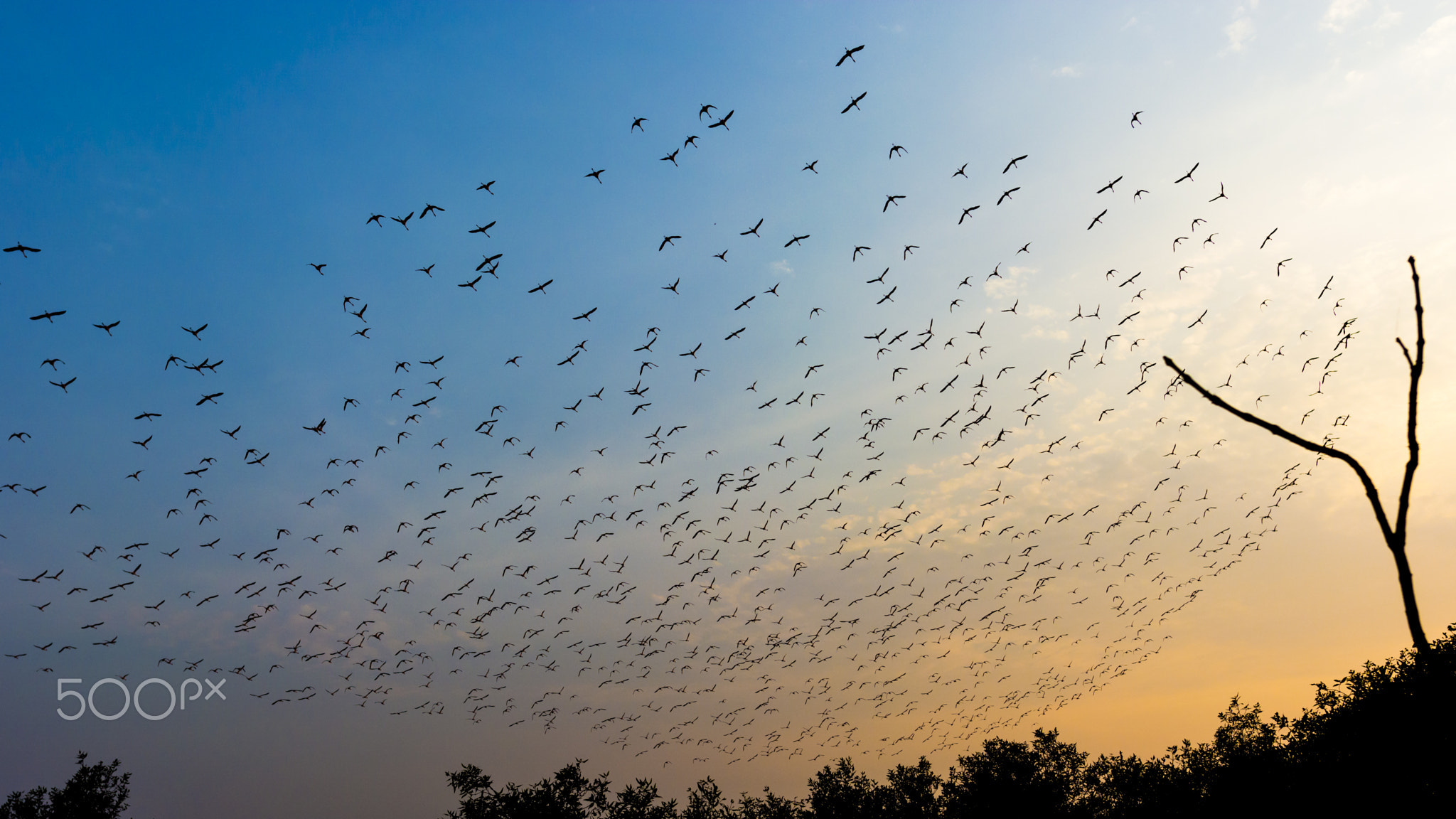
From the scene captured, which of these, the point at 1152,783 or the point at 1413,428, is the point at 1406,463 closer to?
the point at 1413,428

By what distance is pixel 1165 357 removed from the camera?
127 inches

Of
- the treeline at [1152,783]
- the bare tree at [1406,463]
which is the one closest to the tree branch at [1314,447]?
the bare tree at [1406,463]

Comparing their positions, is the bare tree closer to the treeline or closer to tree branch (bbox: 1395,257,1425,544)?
tree branch (bbox: 1395,257,1425,544)

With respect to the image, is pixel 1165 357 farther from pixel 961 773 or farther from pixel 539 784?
pixel 961 773

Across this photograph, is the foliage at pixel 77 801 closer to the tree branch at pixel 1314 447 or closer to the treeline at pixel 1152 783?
the treeline at pixel 1152 783

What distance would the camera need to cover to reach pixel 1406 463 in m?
3.03

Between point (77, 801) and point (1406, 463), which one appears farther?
point (77, 801)

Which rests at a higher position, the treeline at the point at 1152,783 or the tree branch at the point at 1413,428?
the tree branch at the point at 1413,428

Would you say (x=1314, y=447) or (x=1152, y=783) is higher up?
(x=1314, y=447)

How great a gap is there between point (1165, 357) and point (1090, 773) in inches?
2746

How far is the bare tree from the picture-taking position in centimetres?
279

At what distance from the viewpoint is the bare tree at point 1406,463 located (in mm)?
2787

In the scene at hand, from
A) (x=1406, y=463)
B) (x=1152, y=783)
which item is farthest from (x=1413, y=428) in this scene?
(x=1152, y=783)

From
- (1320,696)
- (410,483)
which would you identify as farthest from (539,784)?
(1320,696)
